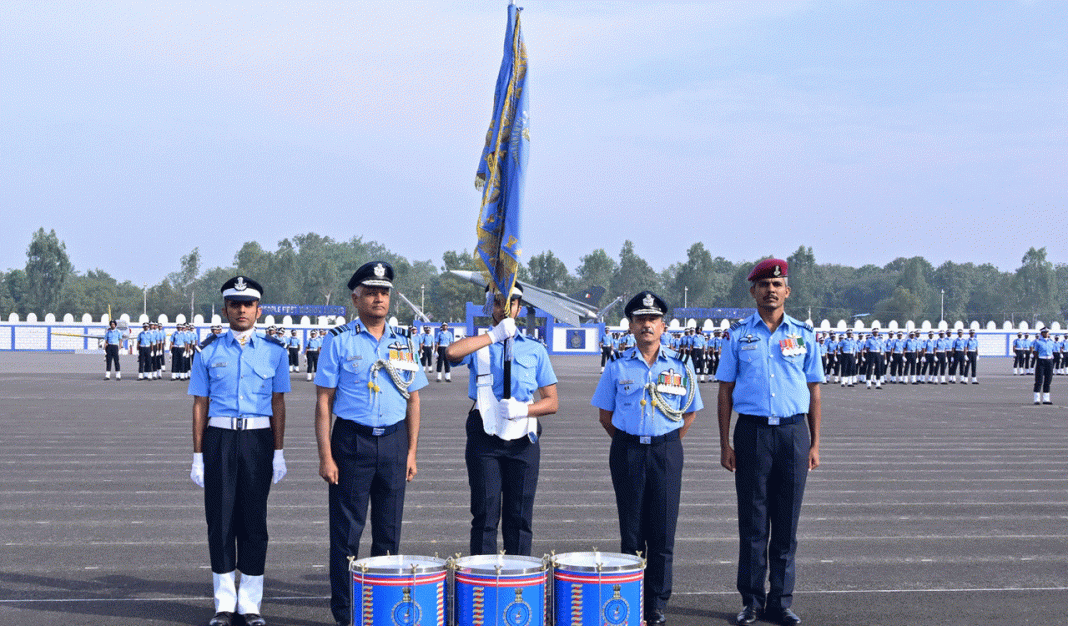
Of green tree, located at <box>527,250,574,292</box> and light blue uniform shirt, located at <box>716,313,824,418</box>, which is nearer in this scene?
light blue uniform shirt, located at <box>716,313,824,418</box>

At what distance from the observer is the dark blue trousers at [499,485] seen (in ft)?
20.3

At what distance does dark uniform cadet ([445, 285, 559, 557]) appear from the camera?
6.13 m

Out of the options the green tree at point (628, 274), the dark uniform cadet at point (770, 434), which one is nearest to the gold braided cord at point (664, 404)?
the dark uniform cadet at point (770, 434)

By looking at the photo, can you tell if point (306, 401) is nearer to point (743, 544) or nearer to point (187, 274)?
point (743, 544)

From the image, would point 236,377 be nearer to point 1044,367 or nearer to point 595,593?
point 595,593

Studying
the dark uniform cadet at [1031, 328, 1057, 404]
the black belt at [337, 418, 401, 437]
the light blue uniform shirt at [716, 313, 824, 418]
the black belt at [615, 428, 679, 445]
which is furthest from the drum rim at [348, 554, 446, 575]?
the dark uniform cadet at [1031, 328, 1057, 404]

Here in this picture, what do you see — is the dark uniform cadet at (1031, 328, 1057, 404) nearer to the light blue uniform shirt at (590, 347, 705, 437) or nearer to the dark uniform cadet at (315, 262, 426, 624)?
the light blue uniform shirt at (590, 347, 705, 437)

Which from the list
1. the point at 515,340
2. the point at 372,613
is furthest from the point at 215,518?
the point at 515,340

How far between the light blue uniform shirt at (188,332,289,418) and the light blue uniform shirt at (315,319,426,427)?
36cm

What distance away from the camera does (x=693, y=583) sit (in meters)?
7.20

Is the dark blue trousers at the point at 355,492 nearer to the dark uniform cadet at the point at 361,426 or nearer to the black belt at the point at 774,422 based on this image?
the dark uniform cadet at the point at 361,426

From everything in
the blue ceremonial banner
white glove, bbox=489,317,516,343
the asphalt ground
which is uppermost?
the blue ceremonial banner

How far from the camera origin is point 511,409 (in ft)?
19.7

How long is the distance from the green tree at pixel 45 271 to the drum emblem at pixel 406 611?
119 m
